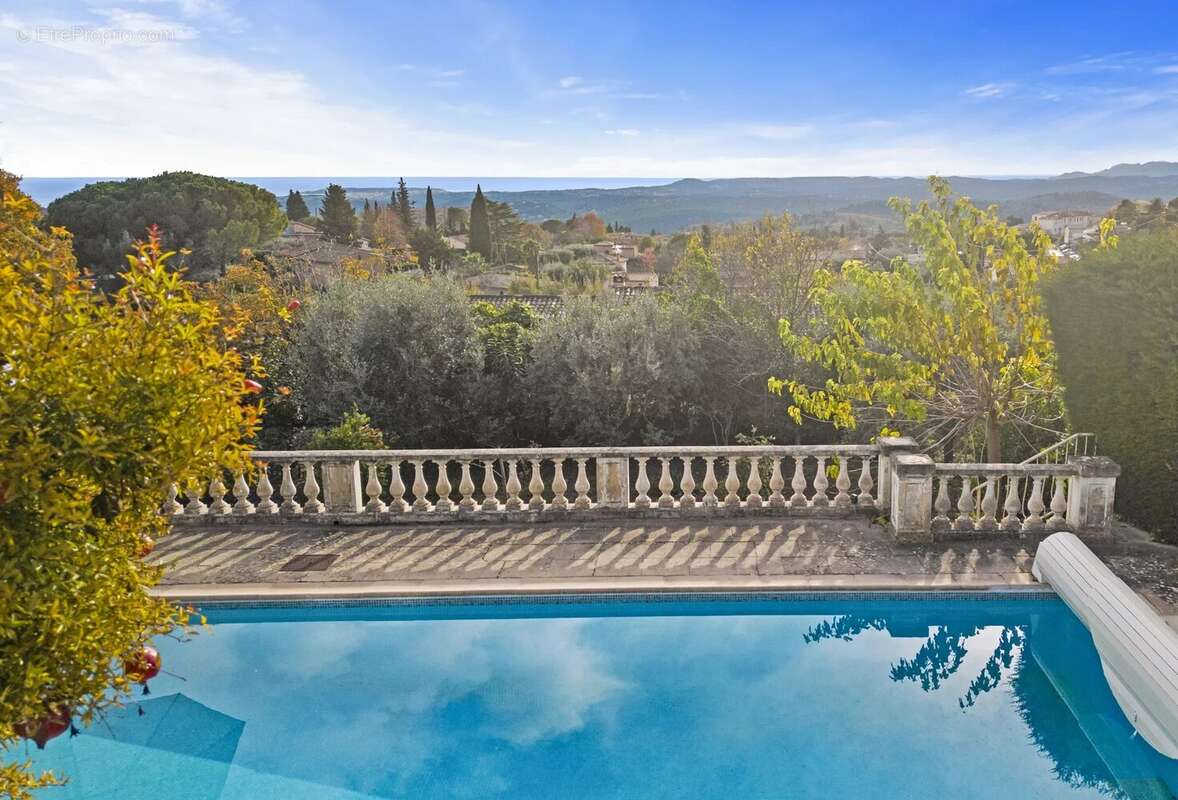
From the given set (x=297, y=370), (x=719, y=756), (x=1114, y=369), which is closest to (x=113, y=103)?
(x=297, y=370)

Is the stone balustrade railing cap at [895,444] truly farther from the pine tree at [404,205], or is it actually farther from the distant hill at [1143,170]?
the distant hill at [1143,170]

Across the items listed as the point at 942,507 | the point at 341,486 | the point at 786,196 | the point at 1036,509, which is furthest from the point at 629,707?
the point at 786,196

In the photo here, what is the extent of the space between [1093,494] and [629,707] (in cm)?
499

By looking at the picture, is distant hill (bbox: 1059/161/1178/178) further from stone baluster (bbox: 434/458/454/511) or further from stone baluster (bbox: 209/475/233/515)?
stone baluster (bbox: 209/475/233/515)

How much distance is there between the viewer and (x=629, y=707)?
19.8 ft

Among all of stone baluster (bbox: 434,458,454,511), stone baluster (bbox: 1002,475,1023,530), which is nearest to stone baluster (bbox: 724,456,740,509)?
stone baluster (bbox: 1002,475,1023,530)

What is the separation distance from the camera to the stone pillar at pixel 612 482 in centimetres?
882

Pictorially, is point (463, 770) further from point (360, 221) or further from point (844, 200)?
point (844, 200)

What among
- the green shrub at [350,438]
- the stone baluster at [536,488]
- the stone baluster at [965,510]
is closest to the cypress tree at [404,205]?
the green shrub at [350,438]

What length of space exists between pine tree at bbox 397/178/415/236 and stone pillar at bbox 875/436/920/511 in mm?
60898

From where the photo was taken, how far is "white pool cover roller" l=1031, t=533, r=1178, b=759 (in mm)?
5191

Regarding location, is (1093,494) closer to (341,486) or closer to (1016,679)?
(1016,679)

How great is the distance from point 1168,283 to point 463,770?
7.17 meters

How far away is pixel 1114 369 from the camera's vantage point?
792 cm
